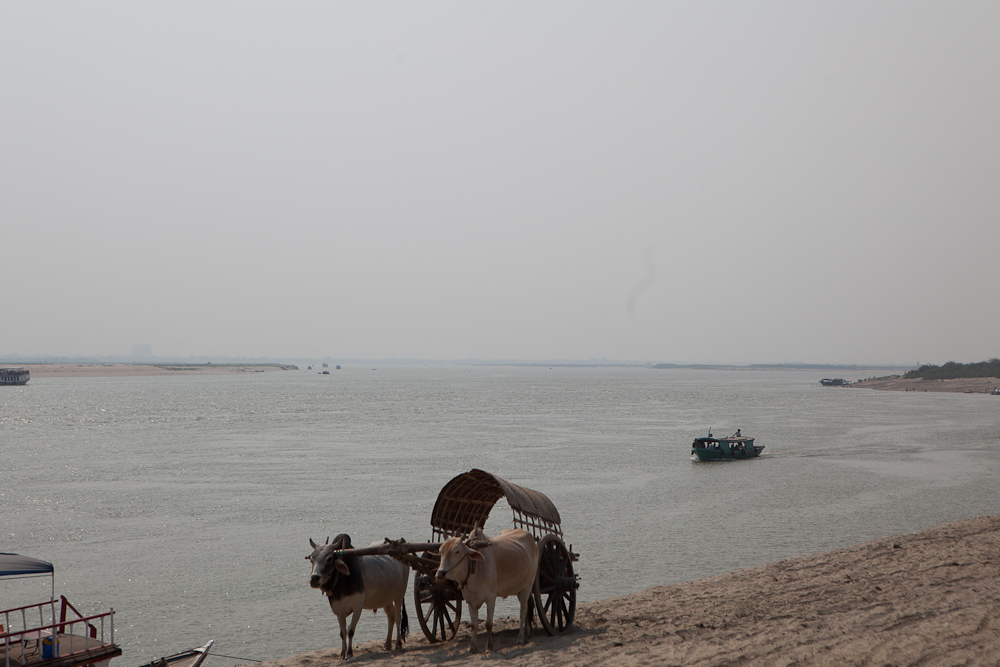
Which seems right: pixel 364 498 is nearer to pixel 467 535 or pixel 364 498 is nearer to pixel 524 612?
pixel 467 535

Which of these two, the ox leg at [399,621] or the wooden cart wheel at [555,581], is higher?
the wooden cart wheel at [555,581]

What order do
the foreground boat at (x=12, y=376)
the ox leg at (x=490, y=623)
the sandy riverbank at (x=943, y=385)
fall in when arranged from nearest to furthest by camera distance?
the ox leg at (x=490, y=623) < the sandy riverbank at (x=943, y=385) < the foreground boat at (x=12, y=376)

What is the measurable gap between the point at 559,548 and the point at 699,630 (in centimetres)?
297

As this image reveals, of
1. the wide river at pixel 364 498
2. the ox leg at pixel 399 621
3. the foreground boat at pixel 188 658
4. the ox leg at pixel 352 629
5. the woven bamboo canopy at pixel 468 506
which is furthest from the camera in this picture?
the wide river at pixel 364 498

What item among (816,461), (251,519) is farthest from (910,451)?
(251,519)

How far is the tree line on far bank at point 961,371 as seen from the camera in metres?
174

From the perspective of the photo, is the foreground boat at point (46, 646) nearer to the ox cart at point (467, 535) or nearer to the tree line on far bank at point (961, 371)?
the ox cart at point (467, 535)

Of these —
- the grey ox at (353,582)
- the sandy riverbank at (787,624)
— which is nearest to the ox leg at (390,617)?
the grey ox at (353,582)

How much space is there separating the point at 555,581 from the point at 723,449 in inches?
1690

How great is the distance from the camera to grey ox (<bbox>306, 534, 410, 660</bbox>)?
42.4 feet

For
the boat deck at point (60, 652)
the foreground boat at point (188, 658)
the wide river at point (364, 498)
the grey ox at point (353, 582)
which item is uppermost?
the grey ox at point (353, 582)

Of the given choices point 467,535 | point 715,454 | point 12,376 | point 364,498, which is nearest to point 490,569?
point 467,535

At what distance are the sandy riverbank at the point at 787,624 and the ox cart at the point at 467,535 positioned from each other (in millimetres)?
519

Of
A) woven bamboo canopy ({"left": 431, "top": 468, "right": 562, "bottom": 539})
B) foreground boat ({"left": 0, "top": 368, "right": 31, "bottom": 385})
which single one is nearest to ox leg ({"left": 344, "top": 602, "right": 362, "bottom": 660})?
woven bamboo canopy ({"left": 431, "top": 468, "right": 562, "bottom": 539})
